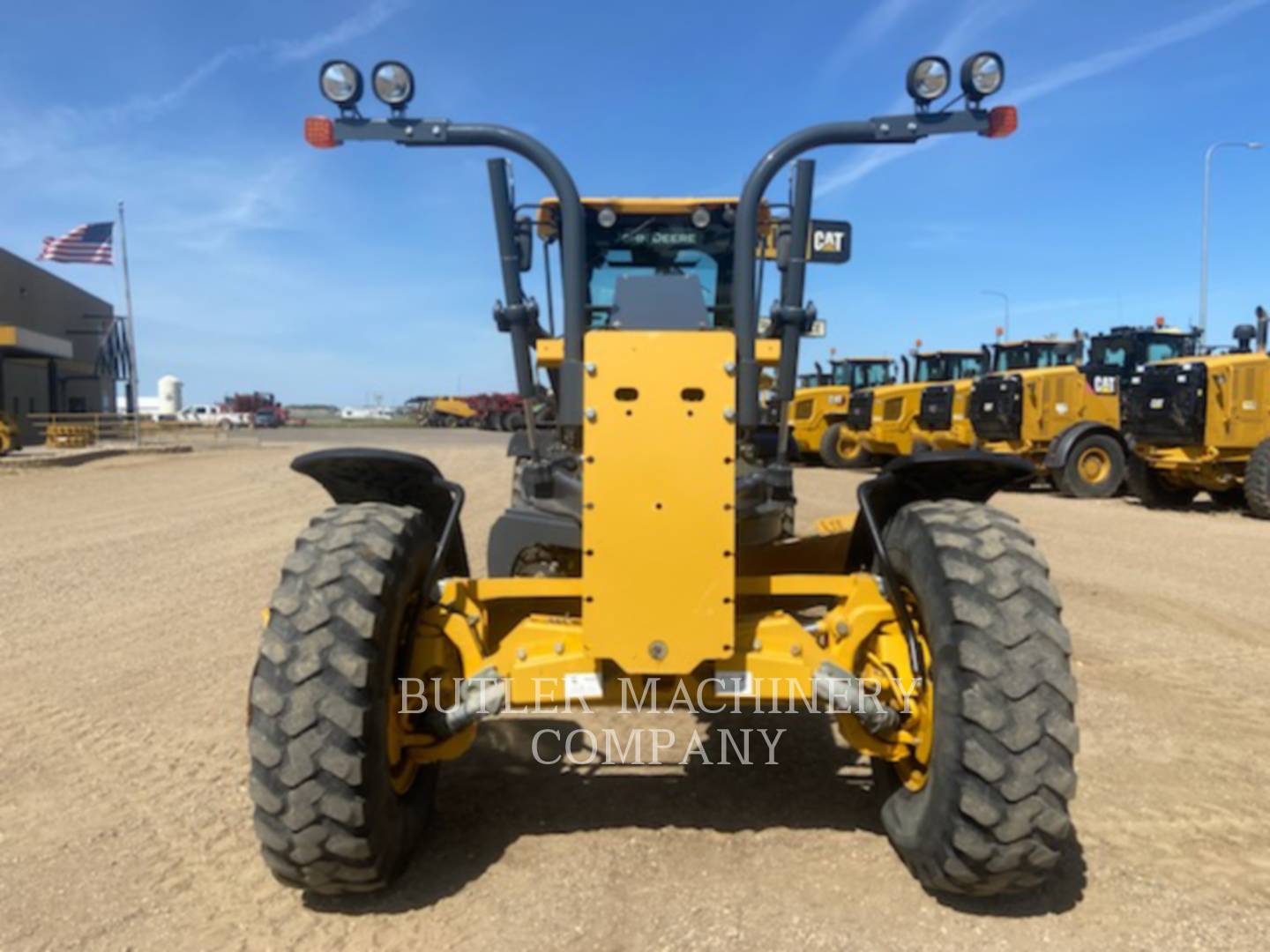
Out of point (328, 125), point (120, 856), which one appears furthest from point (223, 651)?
point (328, 125)

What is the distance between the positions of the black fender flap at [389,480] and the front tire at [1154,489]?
1330 centimetres

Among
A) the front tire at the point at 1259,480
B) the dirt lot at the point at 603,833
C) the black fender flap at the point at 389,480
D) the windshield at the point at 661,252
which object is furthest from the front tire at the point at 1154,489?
the black fender flap at the point at 389,480

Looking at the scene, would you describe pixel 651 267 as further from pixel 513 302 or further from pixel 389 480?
pixel 389 480

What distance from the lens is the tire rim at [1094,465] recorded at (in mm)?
15633

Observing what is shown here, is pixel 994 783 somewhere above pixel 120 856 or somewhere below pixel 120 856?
above

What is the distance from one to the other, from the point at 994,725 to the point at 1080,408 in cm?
1566

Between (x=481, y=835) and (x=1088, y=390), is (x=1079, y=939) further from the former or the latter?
(x=1088, y=390)

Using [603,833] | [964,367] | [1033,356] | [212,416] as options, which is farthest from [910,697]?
[212,416]

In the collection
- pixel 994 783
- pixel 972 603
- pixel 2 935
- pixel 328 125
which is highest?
pixel 328 125

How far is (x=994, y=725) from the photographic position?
2.74 meters

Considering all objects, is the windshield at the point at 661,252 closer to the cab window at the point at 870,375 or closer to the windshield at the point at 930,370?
the windshield at the point at 930,370

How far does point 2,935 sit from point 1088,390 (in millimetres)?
17286

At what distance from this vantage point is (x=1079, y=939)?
277cm

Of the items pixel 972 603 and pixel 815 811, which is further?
pixel 815 811
